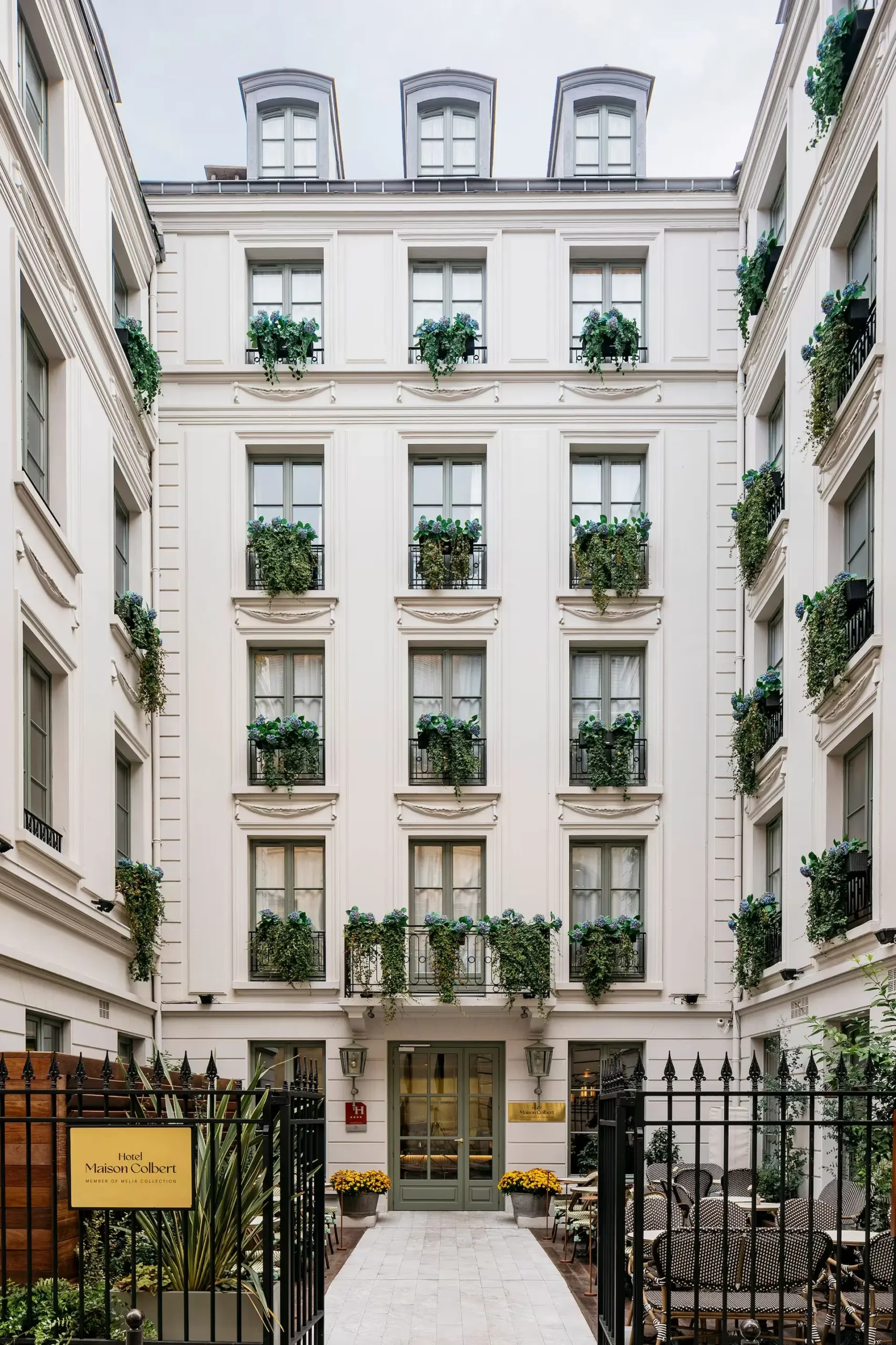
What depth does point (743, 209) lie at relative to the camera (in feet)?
59.1

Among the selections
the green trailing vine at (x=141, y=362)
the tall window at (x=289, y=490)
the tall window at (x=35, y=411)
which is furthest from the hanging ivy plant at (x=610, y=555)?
the tall window at (x=35, y=411)

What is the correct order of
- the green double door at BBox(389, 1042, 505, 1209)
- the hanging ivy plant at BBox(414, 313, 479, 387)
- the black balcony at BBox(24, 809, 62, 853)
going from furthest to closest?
the hanging ivy plant at BBox(414, 313, 479, 387) → the green double door at BBox(389, 1042, 505, 1209) → the black balcony at BBox(24, 809, 62, 853)

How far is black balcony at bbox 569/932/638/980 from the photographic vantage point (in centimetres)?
1734

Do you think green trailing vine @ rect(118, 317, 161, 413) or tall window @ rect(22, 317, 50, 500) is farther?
green trailing vine @ rect(118, 317, 161, 413)

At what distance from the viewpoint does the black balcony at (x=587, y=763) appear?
17734 mm

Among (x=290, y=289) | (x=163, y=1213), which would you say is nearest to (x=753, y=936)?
(x=163, y=1213)

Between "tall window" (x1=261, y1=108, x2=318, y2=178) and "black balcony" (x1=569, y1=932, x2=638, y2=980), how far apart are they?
12495mm

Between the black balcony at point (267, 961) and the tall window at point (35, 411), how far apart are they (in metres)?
7.43

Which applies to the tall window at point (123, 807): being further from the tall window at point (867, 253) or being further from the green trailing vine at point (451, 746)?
the tall window at point (867, 253)

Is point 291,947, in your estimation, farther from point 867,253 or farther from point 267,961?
point 867,253

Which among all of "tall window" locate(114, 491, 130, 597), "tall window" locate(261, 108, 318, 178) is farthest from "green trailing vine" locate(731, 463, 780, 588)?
"tall window" locate(261, 108, 318, 178)

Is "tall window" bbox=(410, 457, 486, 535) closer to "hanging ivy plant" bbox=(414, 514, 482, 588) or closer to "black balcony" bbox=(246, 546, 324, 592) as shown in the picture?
"hanging ivy plant" bbox=(414, 514, 482, 588)

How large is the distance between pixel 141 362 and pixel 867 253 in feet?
30.1

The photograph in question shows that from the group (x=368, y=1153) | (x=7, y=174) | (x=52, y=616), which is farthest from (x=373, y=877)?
(x=7, y=174)
